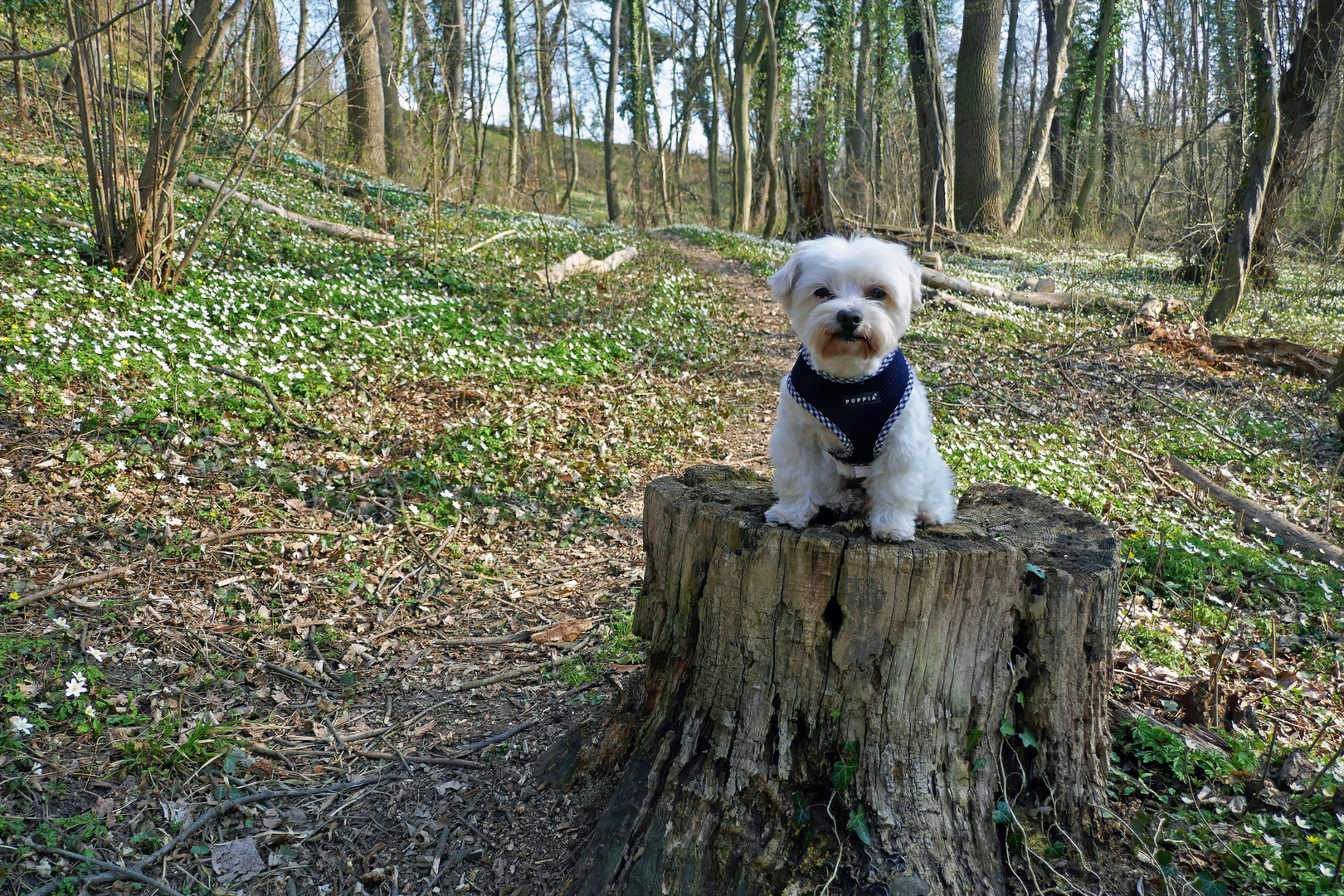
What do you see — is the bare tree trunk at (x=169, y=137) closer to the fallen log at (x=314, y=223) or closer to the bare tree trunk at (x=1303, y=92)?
the fallen log at (x=314, y=223)

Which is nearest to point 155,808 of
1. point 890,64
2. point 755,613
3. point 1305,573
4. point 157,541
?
point 157,541

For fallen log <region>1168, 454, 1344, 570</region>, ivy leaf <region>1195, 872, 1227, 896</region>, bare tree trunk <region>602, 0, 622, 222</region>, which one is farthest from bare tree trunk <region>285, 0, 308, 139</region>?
bare tree trunk <region>602, 0, 622, 222</region>

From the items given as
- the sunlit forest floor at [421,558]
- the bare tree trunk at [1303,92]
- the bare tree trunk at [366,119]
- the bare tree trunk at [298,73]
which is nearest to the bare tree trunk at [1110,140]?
the bare tree trunk at [1303,92]

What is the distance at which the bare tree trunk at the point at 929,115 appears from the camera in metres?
23.9

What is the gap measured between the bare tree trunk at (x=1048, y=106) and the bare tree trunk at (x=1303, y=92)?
35.9 ft

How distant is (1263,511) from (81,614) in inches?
368

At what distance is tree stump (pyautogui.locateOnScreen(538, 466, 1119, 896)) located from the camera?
289 centimetres

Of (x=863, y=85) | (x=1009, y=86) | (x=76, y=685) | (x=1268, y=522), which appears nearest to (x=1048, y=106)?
(x=863, y=85)

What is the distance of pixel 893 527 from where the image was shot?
10.9 ft

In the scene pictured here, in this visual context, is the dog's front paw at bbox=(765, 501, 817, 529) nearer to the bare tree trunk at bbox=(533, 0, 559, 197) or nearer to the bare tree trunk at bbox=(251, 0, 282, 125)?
the bare tree trunk at bbox=(251, 0, 282, 125)

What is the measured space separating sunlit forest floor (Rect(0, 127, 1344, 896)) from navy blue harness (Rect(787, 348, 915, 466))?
6.09ft

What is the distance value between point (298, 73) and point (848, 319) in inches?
512

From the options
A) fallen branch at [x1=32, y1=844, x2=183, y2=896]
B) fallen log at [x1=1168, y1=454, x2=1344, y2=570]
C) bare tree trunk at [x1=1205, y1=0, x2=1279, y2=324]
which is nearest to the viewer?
fallen branch at [x1=32, y1=844, x2=183, y2=896]

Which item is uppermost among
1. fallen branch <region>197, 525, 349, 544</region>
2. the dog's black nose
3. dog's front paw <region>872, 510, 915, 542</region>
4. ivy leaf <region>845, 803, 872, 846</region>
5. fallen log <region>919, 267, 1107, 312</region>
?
fallen log <region>919, 267, 1107, 312</region>
